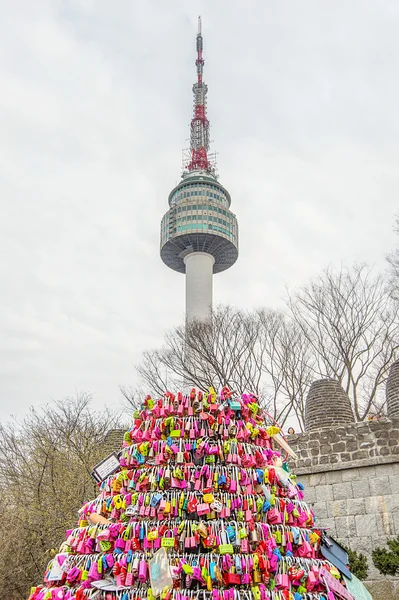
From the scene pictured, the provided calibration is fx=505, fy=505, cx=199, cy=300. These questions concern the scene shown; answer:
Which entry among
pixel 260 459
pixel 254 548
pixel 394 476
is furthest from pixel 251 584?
pixel 394 476

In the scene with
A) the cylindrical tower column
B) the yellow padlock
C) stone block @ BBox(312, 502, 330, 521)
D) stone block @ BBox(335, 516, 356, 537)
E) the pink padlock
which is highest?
the cylindrical tower column

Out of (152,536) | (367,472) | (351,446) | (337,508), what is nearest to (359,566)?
(337,508)

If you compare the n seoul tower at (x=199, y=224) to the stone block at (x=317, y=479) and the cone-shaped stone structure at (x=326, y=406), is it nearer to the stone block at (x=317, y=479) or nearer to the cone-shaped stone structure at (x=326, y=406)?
the cone-shaped stone structure at (x=326, y=406)

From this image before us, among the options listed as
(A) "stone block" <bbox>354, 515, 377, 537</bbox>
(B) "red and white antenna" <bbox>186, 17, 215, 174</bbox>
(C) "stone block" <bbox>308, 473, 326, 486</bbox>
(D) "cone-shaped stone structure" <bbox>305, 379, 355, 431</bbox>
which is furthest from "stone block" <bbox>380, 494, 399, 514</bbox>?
(B) "red and white antenna" <bbox>186, 17, 215, 174</bbox>

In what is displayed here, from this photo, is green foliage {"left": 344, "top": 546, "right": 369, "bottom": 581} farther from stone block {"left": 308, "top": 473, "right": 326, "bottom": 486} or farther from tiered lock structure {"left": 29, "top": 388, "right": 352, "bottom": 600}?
tiered lock structure {"left": 29, "top": 388, "right": 352, "bottom": 600}

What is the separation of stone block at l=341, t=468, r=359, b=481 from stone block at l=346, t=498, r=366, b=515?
1.37 feet

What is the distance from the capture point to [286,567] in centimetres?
439

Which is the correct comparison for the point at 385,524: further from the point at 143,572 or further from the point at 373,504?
the point at 143,572

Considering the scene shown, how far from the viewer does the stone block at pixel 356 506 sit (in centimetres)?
1041

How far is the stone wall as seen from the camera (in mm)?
10062

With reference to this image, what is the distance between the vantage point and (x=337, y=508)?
35.4 ft

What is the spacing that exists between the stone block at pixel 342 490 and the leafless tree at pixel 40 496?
20.0 ft

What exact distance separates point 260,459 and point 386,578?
6.26 meters

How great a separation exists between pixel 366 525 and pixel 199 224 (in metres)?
47.1
